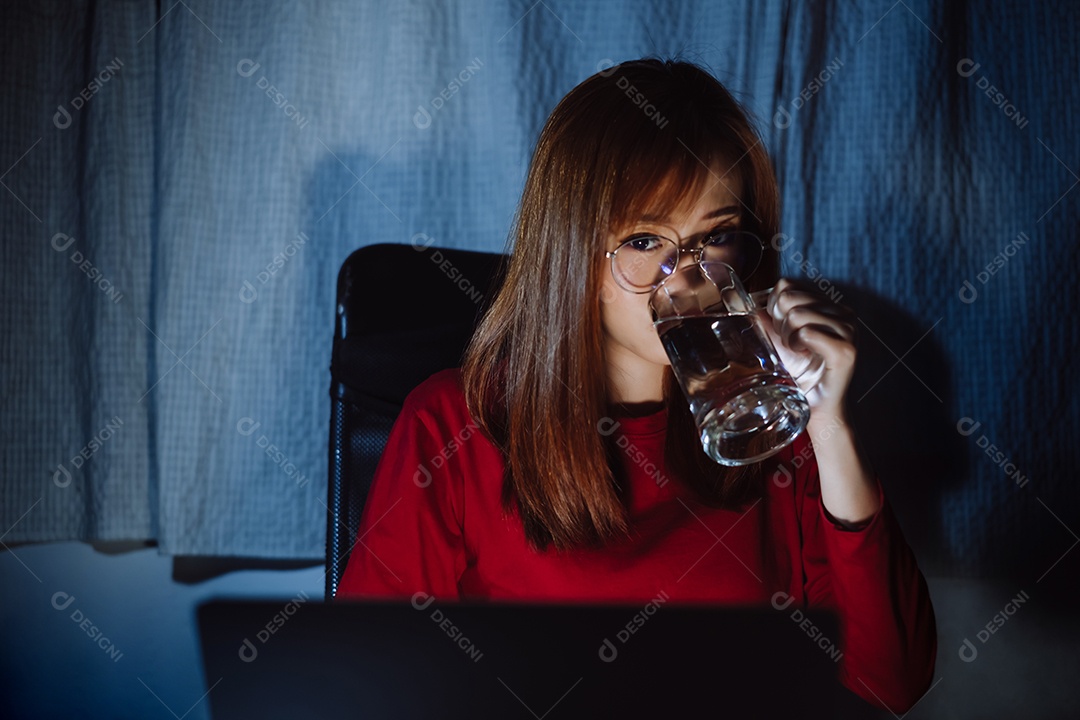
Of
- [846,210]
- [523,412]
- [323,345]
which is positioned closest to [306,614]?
[523,412]

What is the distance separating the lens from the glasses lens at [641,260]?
0.92 m

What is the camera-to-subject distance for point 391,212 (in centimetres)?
144

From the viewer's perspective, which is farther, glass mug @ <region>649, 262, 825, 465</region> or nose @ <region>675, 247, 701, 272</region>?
nose @ <region>675, 247, 701, 272</region>

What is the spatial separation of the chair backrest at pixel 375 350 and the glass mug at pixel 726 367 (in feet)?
1.24

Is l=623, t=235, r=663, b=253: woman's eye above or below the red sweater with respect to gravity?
above

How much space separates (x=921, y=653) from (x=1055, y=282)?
0.84m

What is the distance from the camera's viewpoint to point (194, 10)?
1425 mm

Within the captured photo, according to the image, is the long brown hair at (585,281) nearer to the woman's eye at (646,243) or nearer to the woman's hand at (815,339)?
the woman's eye at (646,243)

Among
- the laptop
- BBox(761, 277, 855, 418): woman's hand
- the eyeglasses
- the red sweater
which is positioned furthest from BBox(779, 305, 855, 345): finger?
the laptop

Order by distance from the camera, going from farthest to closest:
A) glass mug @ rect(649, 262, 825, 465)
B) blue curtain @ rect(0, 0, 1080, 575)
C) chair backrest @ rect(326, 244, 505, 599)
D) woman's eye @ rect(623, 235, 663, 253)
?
blue curtain @ rect(0, 0, 1080, 575), chair backrest @ rect(326, 244, 505, 599), woman's eye @ rect(623, 235, 663, 253), glass mug @ rect(649, 262, 825, 465)

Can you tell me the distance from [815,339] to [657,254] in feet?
0.67

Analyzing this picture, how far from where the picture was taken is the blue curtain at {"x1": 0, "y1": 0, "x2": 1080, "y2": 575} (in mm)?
1401

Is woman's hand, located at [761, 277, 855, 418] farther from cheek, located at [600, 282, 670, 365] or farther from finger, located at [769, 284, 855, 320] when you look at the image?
cheek, located at [600, 282, 670, 365]

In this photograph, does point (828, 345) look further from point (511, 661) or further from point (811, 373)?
point (511, 661)
